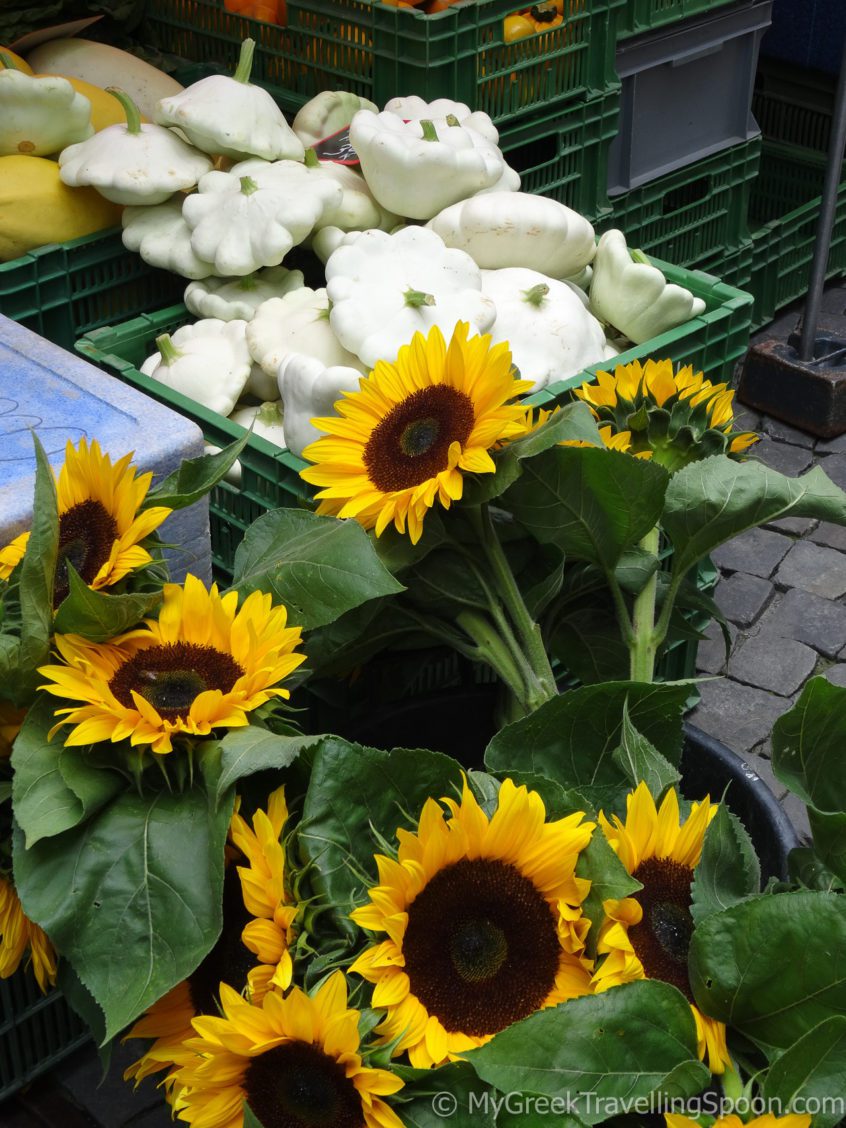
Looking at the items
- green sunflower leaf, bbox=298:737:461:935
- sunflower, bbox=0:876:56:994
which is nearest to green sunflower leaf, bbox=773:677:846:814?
green sunflower leaf, bbox=298:737:461:935

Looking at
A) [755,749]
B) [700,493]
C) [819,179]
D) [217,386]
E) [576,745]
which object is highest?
[700,493]

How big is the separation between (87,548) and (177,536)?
437mm

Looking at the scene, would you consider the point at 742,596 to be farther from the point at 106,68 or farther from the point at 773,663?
the point at 106,68

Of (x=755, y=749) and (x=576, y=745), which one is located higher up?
(x=576, y=745)

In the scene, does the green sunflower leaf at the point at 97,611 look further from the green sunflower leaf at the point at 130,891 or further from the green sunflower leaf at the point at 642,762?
the green sunflower leaf at the point at 642,762

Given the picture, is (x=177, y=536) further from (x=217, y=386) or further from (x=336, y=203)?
(x=336, y=203)

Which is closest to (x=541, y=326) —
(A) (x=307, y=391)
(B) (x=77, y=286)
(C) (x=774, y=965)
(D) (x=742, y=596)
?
(A) (x=307, y=391)

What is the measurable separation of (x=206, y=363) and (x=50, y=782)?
126 cm

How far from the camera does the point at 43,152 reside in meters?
2.82

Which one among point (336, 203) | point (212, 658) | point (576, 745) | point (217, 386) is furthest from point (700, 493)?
point (336, 203)

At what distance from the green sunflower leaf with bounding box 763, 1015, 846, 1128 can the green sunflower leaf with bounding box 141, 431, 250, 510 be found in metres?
0.80

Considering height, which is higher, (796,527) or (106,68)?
→ (106,68)

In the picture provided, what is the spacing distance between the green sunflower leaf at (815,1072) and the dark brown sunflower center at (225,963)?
491mm

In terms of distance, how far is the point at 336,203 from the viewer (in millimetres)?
2609
